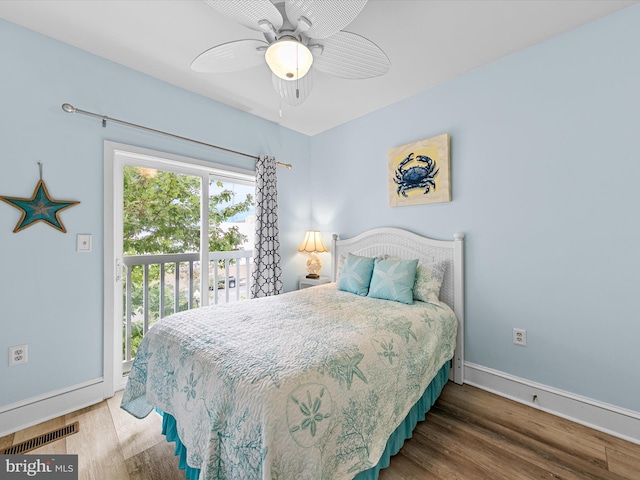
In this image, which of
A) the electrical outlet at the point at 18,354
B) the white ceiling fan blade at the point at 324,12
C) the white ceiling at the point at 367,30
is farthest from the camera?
the electrical outlet at the point at 18,354

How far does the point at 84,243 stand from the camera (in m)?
2.04

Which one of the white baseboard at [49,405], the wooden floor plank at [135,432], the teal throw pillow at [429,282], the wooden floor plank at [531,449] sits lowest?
the wooden floor plank at [135,432]

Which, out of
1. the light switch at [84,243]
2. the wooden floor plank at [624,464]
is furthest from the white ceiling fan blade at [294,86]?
the wooden floor plank at [624,464]

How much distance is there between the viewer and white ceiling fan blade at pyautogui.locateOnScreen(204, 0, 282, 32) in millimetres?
1246

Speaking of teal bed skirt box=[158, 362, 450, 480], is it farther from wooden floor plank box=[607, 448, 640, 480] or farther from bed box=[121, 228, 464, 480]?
wooden floor plank box=[607, 448, 640, 480]

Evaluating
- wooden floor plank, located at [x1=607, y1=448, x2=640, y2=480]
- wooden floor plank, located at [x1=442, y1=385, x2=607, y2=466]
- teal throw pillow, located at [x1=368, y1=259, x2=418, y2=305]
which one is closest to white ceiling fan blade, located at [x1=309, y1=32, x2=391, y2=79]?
teal throw pillow, located at [x1=368, y1=259, x2=418, y2=305]

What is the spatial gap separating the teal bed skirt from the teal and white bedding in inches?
4.6

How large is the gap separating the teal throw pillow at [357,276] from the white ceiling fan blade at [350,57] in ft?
4.92

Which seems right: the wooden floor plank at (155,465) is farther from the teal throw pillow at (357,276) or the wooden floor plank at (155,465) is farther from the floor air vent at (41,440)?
the teal throw pillow at (357,276)

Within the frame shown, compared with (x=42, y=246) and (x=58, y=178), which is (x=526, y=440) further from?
(x=58, y=178)

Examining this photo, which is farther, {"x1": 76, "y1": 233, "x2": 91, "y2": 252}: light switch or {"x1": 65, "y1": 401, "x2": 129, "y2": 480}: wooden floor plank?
{"x1": 76, "y1": 233, "x2": 91, "y2": 252}: light switch

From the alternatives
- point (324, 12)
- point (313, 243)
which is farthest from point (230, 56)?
point (313, 243)

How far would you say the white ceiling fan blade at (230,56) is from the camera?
→ 1542mm

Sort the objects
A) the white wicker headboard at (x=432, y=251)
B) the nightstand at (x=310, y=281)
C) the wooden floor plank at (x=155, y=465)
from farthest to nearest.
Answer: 1. the nightstand at (x=310, y=281)
2. the white wicker headboard at (x=432, y=251)
3. the wooden floor plank at (x=155, y=465)
